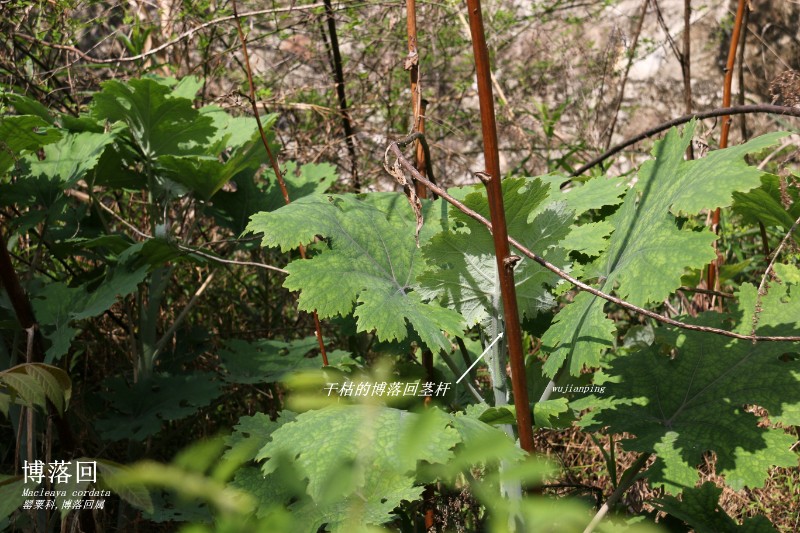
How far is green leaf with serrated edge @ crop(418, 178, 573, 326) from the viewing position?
4.57 feet

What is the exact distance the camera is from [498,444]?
599mm

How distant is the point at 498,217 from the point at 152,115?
4.38 feet

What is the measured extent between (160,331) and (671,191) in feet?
6.04

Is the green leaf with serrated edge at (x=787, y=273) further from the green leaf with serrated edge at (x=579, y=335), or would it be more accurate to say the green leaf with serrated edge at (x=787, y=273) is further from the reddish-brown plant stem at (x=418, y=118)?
the reddish-brown plant stem at (x=418, y=118)

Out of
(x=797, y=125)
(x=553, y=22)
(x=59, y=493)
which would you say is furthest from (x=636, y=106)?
(x=59, y=493)

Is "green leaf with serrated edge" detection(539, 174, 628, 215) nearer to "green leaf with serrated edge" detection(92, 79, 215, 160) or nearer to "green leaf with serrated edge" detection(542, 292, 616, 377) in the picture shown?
"green leaf with serrated edge" detection(542, 292, 616, 377)

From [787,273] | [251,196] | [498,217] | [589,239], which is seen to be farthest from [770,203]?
[251,196]

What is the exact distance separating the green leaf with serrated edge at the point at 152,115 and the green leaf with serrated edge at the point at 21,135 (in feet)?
0.61

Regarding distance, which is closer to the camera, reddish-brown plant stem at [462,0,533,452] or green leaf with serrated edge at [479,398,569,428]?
reddish-brown plant stem at [462,0,533,452]

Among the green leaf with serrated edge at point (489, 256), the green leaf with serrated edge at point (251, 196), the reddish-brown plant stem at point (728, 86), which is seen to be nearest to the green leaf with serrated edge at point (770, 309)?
the green leaf with serrated edge at point (489, 256)

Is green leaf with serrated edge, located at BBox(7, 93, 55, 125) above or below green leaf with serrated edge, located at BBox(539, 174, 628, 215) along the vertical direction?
above

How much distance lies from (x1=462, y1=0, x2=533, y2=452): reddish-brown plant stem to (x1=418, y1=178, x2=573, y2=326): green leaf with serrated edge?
236mm

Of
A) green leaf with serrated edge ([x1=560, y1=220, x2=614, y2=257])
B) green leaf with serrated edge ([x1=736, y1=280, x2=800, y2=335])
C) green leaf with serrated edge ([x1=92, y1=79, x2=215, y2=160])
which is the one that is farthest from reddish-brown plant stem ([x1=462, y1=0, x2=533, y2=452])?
green leaf with serrated edge ([x1=92, y1=79, x2=215, y2=160])

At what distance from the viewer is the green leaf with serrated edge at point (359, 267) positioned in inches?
54.7
